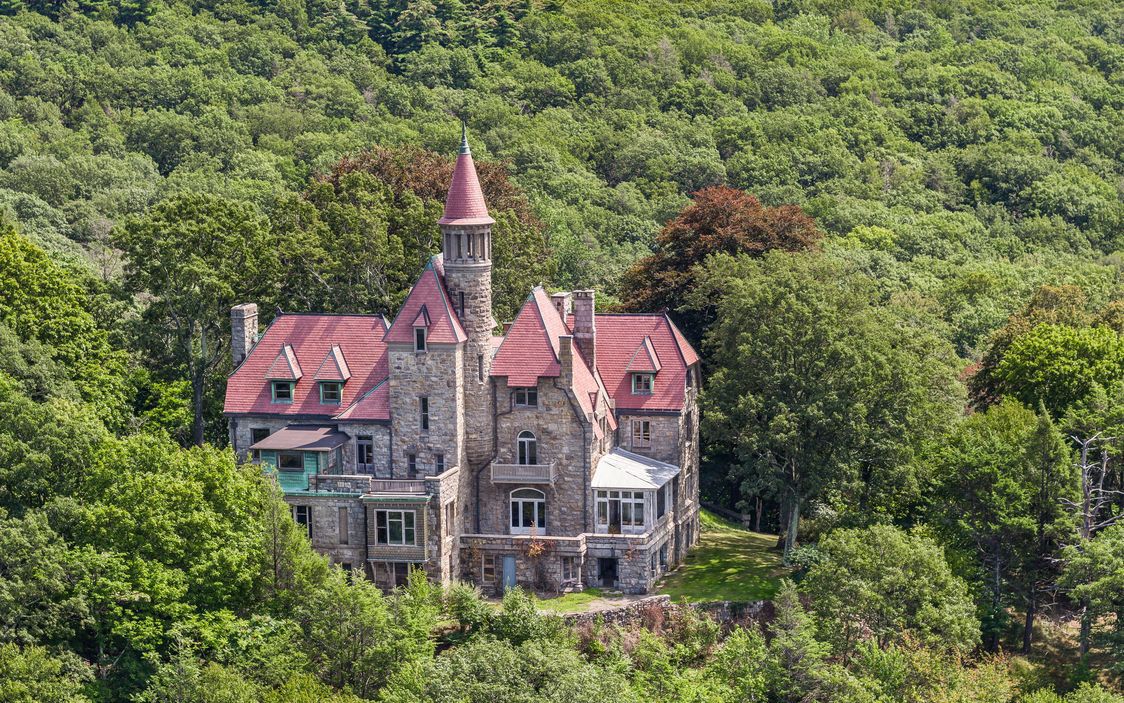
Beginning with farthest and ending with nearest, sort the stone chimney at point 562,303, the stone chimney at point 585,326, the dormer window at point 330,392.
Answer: the stone chimney at point 562,303
the stone chimney at point 585,326
the dormer window at point 330,392

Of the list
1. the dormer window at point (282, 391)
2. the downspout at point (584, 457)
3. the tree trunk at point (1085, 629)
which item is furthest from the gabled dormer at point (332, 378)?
the tree trunk at point (1085, 629)

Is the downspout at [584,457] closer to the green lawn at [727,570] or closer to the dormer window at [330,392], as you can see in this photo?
the green lawn at [727,570]

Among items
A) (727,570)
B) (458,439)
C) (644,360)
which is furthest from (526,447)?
(727,570)

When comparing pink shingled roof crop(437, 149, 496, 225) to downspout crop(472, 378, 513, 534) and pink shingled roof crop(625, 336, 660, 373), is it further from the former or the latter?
pink shingled roof crop(625, 336, 660, 373)

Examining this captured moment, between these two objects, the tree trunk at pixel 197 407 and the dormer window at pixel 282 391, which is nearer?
the dormer window at pixel 282 391

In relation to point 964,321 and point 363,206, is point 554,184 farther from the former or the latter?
point 363,206

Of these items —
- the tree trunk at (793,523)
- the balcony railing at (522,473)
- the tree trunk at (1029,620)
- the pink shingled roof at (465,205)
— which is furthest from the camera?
the tree trunk at (793,523)

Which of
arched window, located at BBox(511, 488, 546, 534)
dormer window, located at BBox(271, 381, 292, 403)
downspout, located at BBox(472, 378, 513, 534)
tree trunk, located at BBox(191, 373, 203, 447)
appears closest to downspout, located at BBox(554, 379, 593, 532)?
arched window, located at BBox(511, 488, 546, 534)
